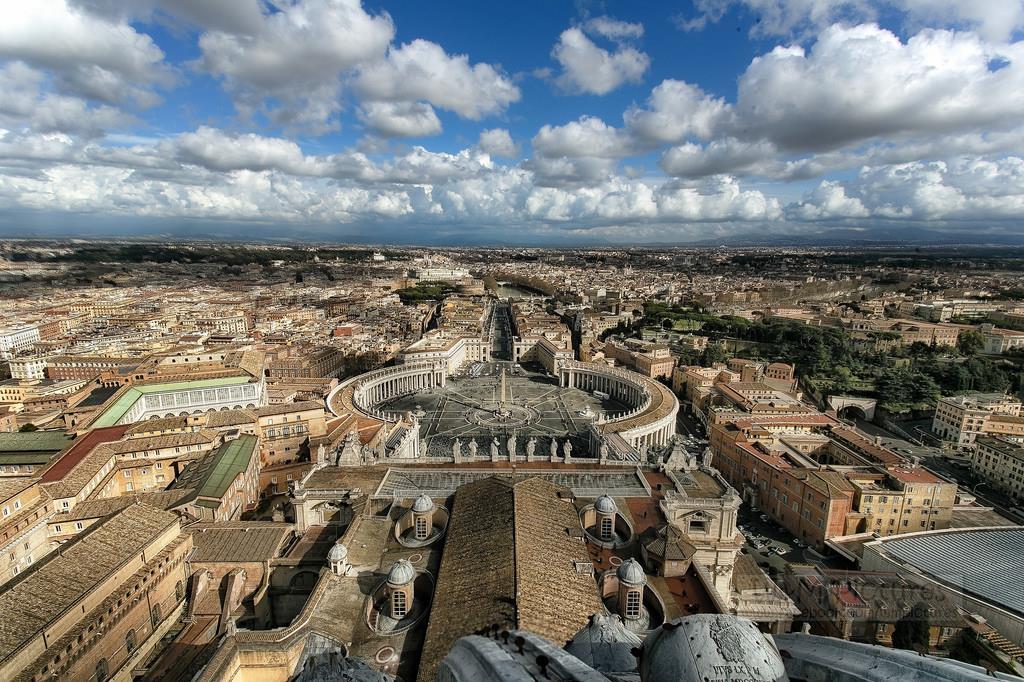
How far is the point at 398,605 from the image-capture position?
22031 mm

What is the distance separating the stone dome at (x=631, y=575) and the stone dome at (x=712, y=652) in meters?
12.5

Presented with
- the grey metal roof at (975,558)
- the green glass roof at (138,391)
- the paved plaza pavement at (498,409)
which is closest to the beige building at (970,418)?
the grey metal roof at (975,558)

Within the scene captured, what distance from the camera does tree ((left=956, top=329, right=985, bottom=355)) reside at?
100m

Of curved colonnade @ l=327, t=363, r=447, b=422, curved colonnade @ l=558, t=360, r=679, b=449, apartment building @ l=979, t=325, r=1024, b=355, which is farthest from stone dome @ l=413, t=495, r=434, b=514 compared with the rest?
apartment building @ l=979, t=325, r=1024, b=355

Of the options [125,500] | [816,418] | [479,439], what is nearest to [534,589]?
[125,500]

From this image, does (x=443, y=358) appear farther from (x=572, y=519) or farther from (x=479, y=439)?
(x=572, y=519)

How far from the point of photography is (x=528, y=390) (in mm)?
82062

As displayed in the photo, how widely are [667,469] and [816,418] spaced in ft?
103

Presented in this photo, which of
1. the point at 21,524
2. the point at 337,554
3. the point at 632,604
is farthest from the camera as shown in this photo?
the point at 21,524

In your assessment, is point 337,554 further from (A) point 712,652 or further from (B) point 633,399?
(B) point 633,399

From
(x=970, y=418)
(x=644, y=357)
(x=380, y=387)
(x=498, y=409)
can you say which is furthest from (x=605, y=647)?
(x=644, y=357)

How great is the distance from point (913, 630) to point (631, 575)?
1951 cm

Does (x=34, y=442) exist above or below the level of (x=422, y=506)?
below

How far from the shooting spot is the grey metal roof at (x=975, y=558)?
105 ft
